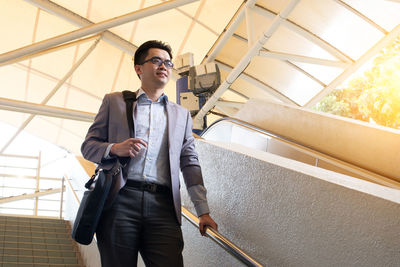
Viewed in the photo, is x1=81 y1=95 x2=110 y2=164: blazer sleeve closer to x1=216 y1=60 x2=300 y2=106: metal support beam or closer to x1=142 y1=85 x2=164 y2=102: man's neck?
x1=142 y1=85 x2=164 y2=102: man's neck

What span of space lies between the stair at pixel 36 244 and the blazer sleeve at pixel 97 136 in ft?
10.5

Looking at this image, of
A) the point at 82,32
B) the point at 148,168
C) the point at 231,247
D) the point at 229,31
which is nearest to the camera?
the point at 231,247

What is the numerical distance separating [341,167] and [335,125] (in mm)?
556

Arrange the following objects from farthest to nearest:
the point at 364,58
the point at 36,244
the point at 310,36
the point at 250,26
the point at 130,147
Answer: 1. the point at 310,36
2. the point at 364,58
3. the point at 250,26
4. the point at 36,244
5. the point at 130,147

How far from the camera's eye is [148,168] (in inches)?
96.7

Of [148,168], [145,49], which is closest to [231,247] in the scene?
[148,168]

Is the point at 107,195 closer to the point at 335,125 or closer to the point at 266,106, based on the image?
the point at 335,125

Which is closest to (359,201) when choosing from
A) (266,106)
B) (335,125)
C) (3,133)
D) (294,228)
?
(294,228)

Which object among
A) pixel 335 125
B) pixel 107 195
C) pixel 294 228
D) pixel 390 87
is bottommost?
pixel 294 228

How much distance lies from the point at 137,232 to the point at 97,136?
59 centimetres

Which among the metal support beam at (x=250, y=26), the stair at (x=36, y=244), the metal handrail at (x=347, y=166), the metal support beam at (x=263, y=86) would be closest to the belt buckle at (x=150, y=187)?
the metal handrail at (x=347, y=166)

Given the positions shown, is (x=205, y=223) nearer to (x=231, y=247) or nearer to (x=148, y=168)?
(x=231, y=247)

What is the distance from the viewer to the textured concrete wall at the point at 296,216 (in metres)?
1.83

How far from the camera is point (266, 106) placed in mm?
6492
